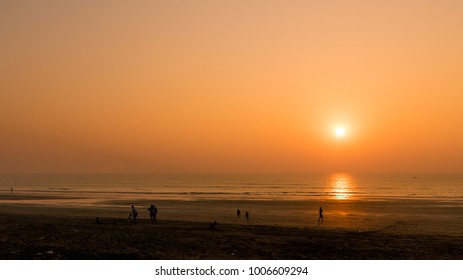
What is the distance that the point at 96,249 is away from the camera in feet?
66.0

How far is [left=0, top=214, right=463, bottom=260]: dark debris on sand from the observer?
63.8 ft

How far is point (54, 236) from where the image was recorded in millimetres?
23844

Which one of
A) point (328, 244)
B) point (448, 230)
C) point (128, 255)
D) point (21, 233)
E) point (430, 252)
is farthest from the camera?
point (448, 230)

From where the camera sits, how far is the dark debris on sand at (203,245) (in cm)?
1945

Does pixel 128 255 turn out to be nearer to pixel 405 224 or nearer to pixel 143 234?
pixel 143 234

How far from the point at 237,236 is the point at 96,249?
28.2ft

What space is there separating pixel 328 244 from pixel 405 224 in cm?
2641

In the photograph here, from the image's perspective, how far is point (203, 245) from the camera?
72.6 ft
